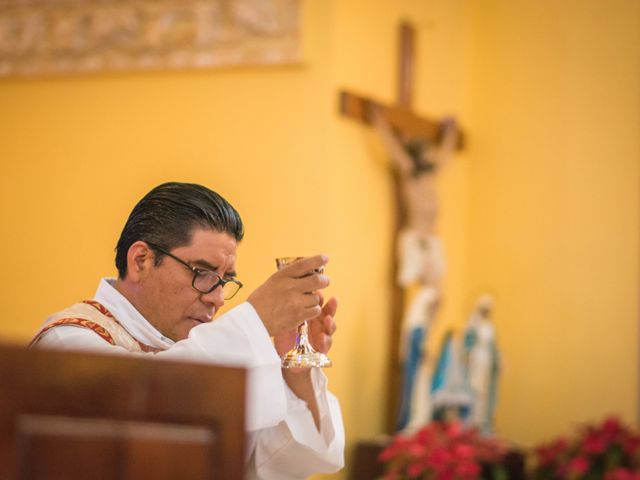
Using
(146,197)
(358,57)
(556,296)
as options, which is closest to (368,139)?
(358,57)

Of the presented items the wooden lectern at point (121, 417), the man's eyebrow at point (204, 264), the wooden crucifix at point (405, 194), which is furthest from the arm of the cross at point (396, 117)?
the wooden lectern at point (121, 417)

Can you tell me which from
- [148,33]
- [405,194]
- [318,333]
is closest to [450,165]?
[405,194]

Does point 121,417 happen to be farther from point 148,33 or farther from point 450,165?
point 450,165

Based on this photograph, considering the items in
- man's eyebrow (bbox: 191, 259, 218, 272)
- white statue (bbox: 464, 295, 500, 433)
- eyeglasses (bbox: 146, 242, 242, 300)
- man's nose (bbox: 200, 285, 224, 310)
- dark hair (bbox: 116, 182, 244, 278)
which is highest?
dark hair (bbox: 116, 182, 244, 278)

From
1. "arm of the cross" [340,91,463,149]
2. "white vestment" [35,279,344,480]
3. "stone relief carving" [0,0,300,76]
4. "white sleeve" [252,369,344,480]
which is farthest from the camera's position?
"arm of the cross" [340,91,463,149]

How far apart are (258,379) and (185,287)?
318 millimetres

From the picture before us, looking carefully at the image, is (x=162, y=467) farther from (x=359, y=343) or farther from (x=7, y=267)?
(x=359, y=343)

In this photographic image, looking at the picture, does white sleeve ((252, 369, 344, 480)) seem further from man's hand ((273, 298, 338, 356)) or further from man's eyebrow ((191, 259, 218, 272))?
man's eyebrow ((191, 259, 218, 272))

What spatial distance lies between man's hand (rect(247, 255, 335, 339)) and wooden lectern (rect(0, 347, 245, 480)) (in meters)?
0.70

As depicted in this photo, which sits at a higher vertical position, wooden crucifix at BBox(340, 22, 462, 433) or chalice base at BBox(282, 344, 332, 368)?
wooden crucifix at BBox(340, 22, 462, 433)

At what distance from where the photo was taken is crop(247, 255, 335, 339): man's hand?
1.89 meters

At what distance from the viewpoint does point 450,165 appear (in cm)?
819

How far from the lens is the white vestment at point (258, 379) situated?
1.85 metres

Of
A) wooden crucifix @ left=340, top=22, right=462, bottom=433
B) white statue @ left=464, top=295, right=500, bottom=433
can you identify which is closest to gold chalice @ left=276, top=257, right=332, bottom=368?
wooden crucifix @ left=340, top=22, right=462, bottom=433
